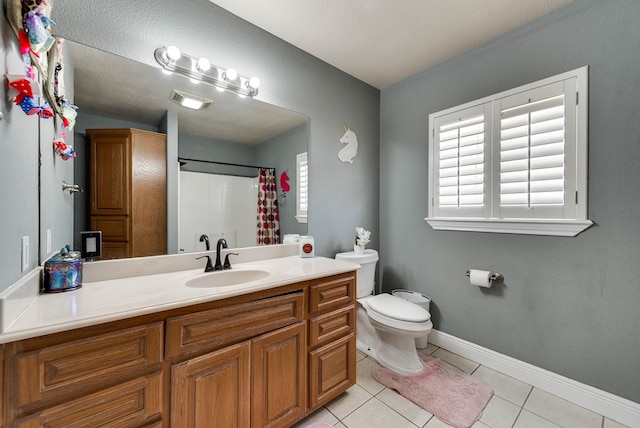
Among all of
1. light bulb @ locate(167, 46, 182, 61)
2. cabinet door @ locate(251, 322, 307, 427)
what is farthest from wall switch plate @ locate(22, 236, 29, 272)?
light bulb @ locate(167, 46, 182, 61)

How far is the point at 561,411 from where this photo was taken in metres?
1.54

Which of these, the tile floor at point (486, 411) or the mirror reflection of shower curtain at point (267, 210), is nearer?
the tile floor at point (486, 411)

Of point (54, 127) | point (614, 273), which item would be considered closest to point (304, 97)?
point (54, 127)

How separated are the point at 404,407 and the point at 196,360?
4.32ft

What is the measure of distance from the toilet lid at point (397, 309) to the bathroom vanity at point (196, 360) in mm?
398

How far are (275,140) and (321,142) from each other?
44 cm

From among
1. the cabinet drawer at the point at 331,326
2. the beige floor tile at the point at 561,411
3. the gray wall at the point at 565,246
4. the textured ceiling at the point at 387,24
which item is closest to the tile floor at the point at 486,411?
the beige floor tile at the point at 561,411

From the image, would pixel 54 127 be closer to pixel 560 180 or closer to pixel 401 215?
pixel 401 215

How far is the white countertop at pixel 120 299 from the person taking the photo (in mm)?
761

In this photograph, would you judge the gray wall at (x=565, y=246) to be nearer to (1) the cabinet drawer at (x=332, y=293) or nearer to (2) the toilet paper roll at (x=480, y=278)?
(2) the toilet paper roll at (x=480, y=278)

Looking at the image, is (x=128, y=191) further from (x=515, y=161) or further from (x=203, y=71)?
(x=515, y=161)

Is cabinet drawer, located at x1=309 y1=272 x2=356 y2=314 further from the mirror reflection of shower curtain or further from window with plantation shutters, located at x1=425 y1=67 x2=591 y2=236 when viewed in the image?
window with plantation shutters, located at x1=425 y1=67 x2=591 y2=236

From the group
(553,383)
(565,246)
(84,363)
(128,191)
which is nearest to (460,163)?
(565,246)

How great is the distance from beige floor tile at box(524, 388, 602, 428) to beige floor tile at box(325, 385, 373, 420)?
3.29 ft
